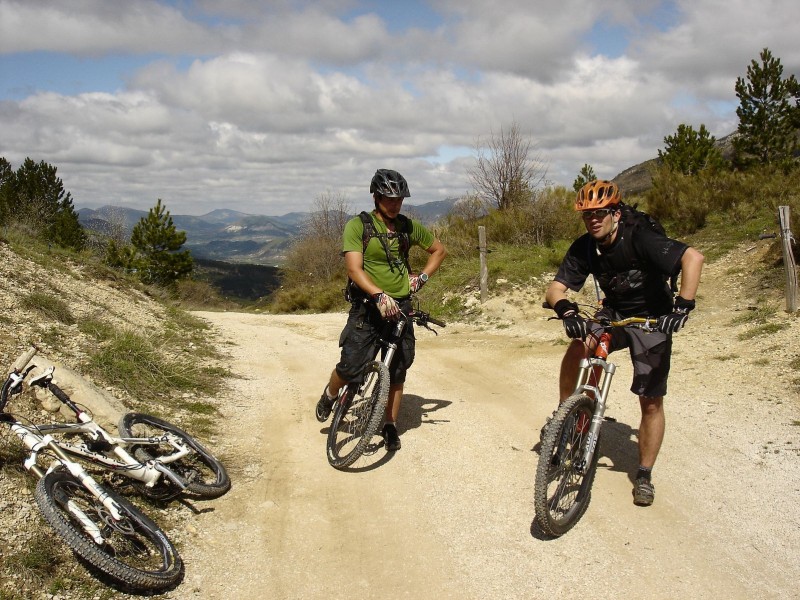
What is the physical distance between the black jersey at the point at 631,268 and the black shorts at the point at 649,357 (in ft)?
0.69

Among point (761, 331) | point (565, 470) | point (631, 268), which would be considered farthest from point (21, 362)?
point (761, 331)

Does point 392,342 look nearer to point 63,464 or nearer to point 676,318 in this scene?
point 676,318

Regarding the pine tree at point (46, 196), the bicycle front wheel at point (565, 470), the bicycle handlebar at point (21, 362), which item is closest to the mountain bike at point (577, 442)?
the bicycle front wheel at point (565, 470)

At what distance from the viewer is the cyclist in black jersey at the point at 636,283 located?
4.00m

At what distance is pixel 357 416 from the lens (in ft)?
17.0

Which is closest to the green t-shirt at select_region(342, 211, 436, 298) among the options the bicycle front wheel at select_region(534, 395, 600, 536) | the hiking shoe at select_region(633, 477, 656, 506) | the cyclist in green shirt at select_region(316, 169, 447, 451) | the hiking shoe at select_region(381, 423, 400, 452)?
the cyclist in green shirt at select_region(316, 169, 447, 451)

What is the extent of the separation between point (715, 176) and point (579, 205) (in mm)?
16917

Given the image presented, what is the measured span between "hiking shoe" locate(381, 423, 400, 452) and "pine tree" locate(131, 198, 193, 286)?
139ft

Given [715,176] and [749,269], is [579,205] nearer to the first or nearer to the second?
[749,269]

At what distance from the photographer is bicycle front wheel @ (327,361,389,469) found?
187 inches

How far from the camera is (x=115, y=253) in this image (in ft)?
132

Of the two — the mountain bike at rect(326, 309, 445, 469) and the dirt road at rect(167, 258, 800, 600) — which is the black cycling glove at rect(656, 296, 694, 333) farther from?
the mountain bike at rect(326, 309, 445, 469)

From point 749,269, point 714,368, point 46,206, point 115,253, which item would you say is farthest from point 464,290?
point 46,206

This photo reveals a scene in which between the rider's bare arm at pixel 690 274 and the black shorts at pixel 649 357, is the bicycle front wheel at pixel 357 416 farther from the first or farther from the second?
the rider's bare arm at pixel 690 274
